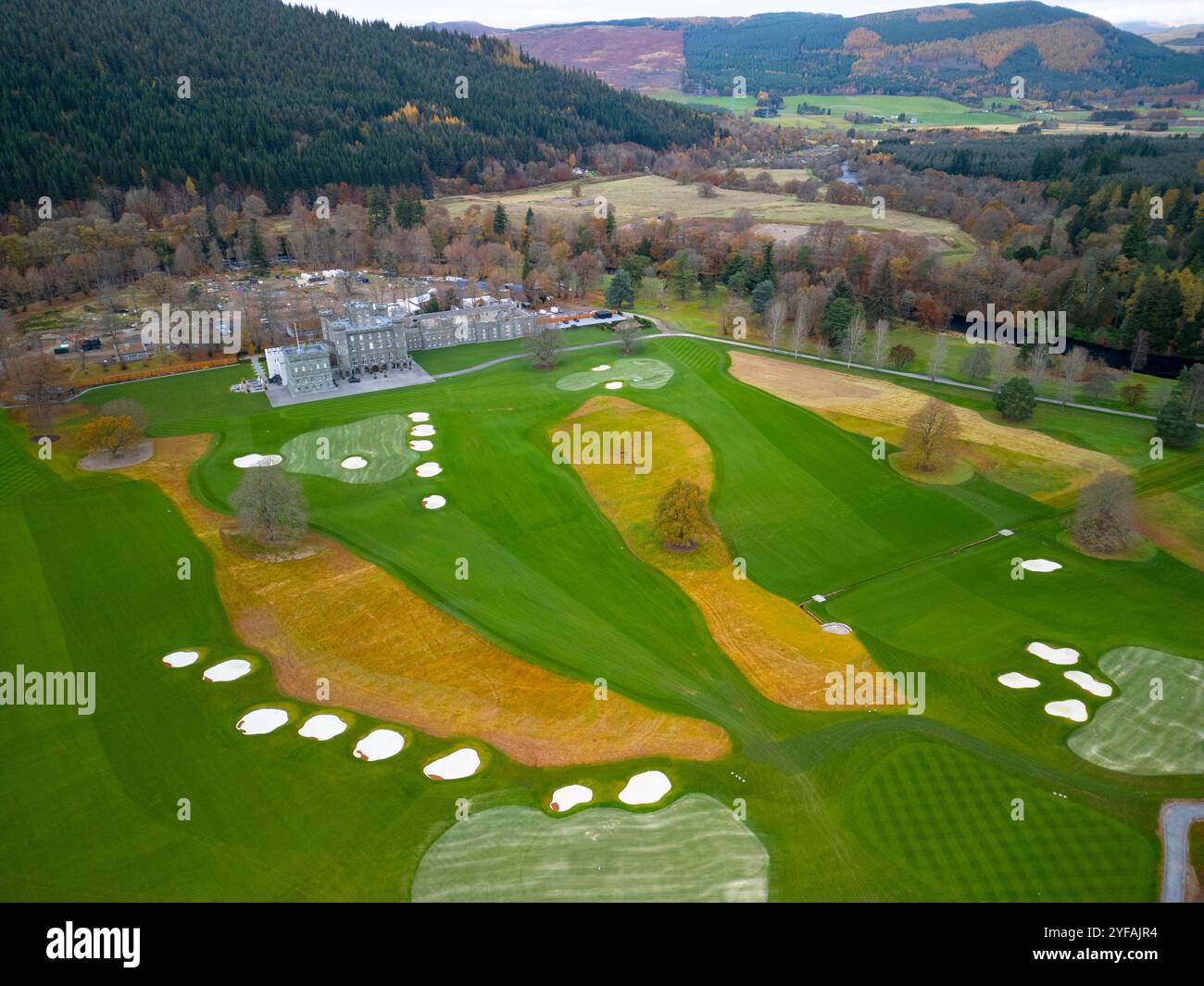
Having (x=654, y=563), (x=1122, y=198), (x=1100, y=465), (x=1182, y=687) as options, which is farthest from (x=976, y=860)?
(x=1122, y=198)

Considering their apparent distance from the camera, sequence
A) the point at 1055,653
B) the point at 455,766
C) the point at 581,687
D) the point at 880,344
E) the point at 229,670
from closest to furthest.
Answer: the point at 455,766 < the point at 581,687 < the point at 229,670 < the point at 1055,653 < the point at 880,344

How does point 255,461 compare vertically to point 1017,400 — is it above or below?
below

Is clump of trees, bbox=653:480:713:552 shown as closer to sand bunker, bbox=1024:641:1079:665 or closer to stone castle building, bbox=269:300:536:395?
sand bunker, bbox=1024:641:1079:665

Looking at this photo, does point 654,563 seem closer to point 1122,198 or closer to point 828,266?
point 828,266

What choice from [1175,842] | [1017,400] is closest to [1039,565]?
[1175,842]

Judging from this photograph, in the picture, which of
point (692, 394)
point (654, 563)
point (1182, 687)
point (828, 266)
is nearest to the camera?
point (1182, 687)

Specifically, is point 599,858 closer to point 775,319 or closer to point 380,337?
point 380,337
